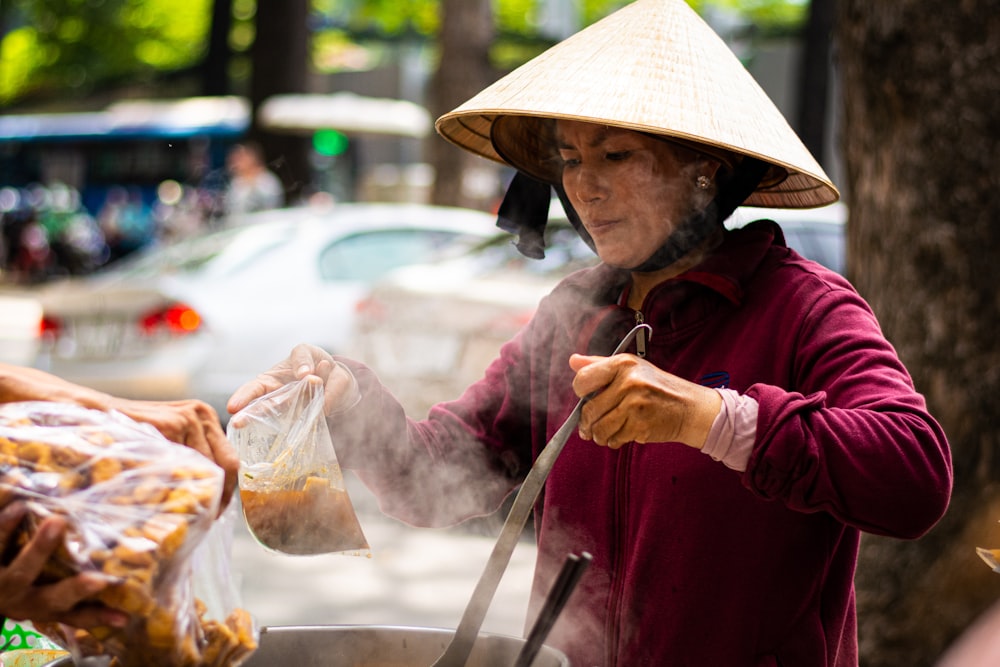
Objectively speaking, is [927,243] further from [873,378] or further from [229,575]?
[229,575]

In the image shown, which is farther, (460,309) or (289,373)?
(460,309)

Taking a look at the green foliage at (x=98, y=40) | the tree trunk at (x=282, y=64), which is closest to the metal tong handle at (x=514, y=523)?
the tree trunk at (x=282, y=64)

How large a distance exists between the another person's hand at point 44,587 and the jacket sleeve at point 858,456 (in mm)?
871

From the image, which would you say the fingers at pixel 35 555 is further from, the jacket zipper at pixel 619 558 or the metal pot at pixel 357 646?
the jacket zipper at pixel 619 558

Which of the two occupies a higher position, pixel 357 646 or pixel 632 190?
pixel 632 190

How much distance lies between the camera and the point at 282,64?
50.7 ft

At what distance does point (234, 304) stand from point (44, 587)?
19.4ft

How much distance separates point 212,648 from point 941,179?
277 cm

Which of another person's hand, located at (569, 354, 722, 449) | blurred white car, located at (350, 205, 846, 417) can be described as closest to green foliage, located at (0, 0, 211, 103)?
blurred white car, located at (350, 205, 846, 417)

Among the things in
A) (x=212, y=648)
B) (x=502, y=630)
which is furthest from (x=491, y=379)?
(x=502, y=630)

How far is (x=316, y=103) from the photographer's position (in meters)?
15.1

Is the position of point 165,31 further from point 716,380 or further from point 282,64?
point 716,380

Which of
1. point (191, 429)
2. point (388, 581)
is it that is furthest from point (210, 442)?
Answer: point (388, 581)

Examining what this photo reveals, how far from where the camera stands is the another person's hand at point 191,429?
5.11ft
